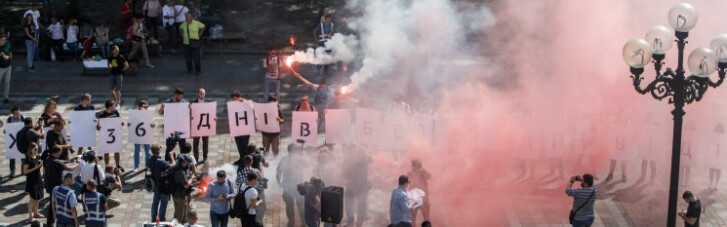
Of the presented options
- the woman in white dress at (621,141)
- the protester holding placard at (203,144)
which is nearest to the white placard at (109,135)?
the protester holding placard at (203,144)

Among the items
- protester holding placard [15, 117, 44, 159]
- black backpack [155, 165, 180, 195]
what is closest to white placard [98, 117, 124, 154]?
protester holding placard [15, 117, 44, 159]

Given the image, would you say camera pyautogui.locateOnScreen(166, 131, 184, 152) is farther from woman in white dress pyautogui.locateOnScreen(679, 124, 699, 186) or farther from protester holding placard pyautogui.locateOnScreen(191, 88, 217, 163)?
woman in white dress pyautogui.locateOnScreen(679, 124, 699, 186)

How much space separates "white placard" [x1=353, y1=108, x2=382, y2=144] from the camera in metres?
20.4

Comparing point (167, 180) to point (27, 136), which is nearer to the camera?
point (167, 180)

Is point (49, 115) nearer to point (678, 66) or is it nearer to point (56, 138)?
point (56, 138)

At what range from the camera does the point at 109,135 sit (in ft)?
66.0

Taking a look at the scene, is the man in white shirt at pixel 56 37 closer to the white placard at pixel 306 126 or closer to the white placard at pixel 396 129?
the white placard at pixel 306 126

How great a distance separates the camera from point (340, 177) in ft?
64.3

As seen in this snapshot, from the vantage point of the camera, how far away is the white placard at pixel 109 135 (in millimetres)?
20047

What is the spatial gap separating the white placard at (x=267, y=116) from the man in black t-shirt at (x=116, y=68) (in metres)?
4.62

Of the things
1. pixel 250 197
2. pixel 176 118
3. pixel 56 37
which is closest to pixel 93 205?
pixel 250 197

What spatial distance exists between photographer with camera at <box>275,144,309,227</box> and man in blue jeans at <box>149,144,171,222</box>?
1.75 metres

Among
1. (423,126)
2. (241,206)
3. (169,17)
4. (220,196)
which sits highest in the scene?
(169,17)

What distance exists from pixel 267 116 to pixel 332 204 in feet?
13.7
